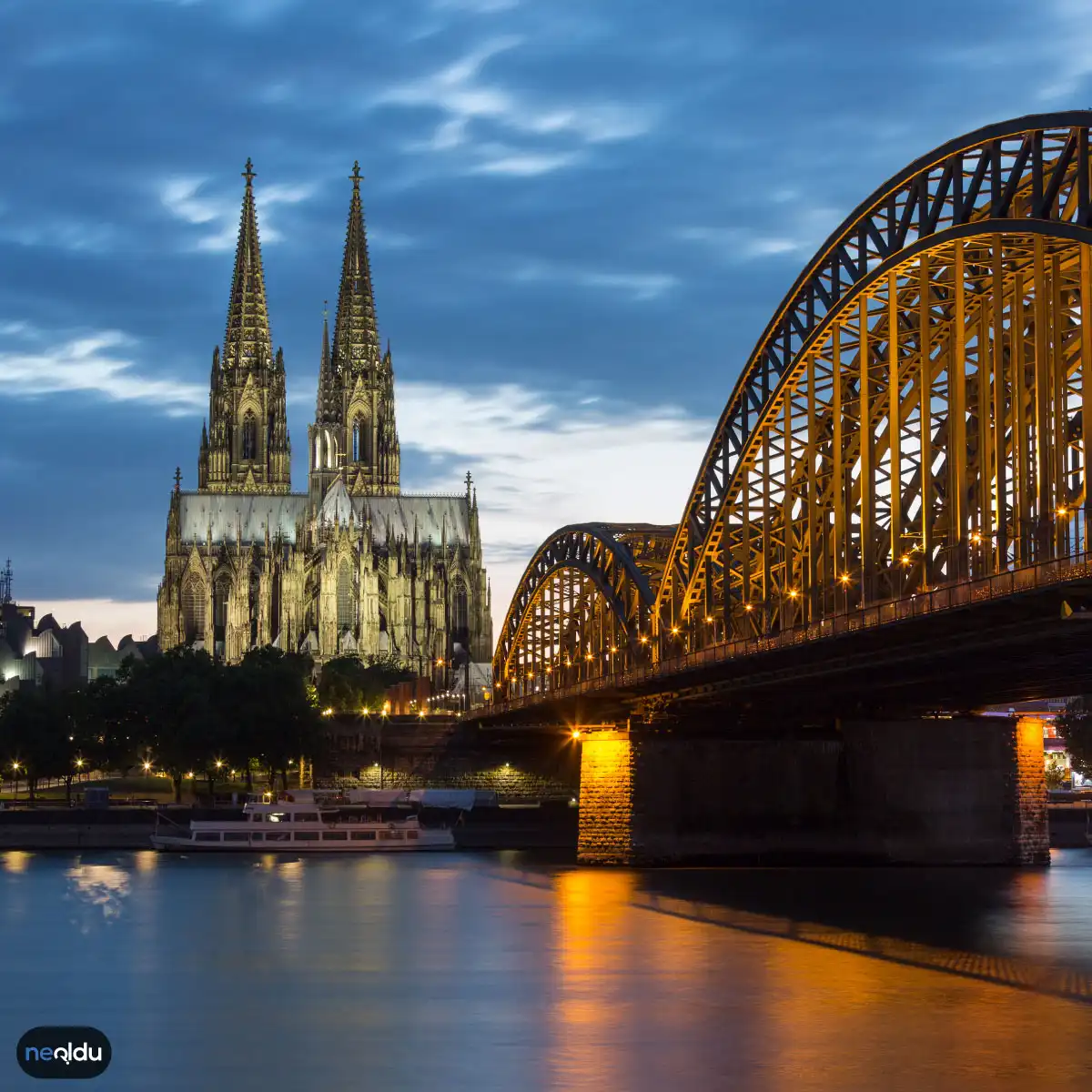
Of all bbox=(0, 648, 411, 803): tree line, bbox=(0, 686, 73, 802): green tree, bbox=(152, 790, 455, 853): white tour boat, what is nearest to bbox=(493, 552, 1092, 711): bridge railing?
bbox=(152, 790, 455, 853): white tour boat

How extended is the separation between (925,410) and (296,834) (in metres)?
63.9

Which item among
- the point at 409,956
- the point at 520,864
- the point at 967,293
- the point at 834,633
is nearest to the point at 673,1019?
the point at 409,956

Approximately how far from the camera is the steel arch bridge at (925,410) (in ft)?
191

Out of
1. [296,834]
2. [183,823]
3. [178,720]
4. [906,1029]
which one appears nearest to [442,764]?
[178,720]

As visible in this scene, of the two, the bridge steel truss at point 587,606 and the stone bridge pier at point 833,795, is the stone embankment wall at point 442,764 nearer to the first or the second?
the bridge steel truss at point 587,606

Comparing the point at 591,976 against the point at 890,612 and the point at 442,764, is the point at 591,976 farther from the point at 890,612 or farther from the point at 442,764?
the point at 442,764

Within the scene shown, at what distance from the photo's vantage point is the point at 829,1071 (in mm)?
39062

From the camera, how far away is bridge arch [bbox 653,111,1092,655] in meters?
58.4

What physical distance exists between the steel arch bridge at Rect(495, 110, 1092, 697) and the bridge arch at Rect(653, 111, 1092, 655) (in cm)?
9

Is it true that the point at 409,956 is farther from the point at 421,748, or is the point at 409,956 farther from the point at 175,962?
the point at 421,748

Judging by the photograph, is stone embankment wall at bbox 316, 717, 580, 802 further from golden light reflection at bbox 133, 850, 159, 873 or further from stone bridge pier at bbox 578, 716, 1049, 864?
stone bridge pier at bbox 578, 716, 1049, 864

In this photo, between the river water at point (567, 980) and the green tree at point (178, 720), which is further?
the green tree at point (178, 720)

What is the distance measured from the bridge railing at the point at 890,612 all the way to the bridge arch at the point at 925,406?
3.78 feet

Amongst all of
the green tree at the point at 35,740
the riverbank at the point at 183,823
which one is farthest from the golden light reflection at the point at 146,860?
the green tree at the point at 35,740
